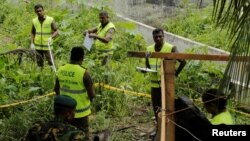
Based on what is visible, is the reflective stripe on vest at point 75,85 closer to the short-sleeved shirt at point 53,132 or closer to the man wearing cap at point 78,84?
the man wearing cap at point 78,84

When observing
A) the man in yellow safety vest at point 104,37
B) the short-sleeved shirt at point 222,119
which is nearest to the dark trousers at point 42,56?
the man in yellow safety vest at point 104,37

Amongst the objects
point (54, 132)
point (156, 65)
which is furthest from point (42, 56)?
point (54, 132)

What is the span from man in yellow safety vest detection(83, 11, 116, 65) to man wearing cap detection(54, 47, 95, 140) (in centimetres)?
289

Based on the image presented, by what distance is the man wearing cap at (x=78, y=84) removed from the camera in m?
5.62

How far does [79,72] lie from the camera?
5598 mm

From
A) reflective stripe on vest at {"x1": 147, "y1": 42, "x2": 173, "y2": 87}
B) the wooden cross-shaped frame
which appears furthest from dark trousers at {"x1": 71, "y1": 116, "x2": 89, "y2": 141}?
the wooden cross-shaped frame

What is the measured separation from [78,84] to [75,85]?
47 millimetres

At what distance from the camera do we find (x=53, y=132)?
12.9ft

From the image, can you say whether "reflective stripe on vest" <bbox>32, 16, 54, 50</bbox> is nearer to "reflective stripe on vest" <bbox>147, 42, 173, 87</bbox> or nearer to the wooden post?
"reflective stripe on vest" <bbox>147, 42, 173, 87</bbox>

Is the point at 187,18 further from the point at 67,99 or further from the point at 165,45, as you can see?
the point at 67,99

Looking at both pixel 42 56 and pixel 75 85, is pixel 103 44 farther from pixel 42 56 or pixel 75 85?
pixel 75 85

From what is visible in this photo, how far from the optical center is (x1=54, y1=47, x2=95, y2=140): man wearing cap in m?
5.62

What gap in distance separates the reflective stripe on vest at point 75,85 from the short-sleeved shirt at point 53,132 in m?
1.65

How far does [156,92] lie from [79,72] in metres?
1.53
